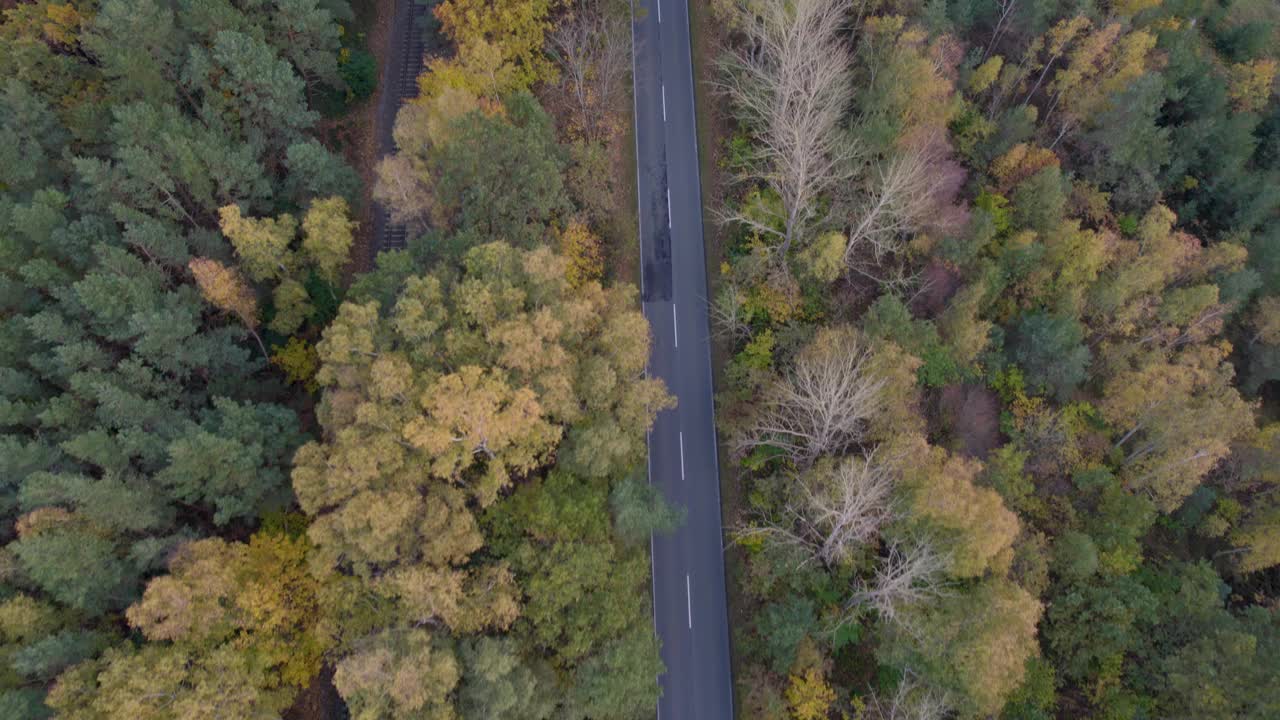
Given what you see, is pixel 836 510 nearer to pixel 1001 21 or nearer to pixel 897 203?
pixel 897 203

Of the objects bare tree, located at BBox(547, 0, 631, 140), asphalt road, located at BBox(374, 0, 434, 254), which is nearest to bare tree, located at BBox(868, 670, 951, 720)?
bare tree, located at BBox(547, 0, 631, 140)

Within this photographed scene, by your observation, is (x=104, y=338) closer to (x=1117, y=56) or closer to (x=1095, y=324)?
(x=1095, y=324)

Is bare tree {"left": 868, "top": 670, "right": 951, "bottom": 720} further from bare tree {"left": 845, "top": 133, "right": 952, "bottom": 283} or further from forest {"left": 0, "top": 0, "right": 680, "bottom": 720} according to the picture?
bare tree {"left": 845, "top": 133, "right": 952, "bottom": 283}

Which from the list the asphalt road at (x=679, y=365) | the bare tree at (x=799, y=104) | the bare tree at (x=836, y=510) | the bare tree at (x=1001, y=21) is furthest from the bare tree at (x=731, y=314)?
the bare tree at (x=1001, y=21)

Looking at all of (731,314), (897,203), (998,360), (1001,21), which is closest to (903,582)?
(731,314)

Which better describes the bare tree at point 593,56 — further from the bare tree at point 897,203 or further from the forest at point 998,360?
the bare tree at point 897,203

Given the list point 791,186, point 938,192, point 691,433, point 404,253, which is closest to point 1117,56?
point 938,192
